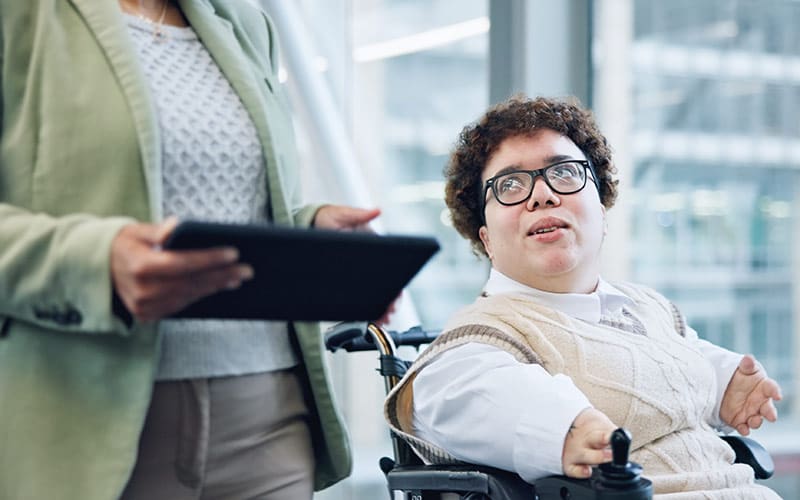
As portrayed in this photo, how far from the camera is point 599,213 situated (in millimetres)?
1818

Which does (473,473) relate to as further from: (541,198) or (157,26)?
(157,26)

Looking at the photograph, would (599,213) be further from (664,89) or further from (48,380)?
(664,89)

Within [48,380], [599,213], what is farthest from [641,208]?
[48,380]

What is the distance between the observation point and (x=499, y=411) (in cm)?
152

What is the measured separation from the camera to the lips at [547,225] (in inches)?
68.6

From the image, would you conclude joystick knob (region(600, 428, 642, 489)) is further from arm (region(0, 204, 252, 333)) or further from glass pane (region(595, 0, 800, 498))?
glass pane (region(595, 0, 800, 498))

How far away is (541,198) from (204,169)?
2.47 ft

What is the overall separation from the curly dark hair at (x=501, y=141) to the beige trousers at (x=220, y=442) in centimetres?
79

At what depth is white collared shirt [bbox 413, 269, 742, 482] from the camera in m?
1.45

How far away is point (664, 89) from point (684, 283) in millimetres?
578

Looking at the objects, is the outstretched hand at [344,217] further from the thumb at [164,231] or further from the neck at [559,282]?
the neck at [559,282]

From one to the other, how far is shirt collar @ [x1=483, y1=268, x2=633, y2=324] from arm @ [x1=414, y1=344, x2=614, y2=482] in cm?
20

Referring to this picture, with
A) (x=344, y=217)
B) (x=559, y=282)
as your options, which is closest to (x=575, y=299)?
(x=559, y=282)

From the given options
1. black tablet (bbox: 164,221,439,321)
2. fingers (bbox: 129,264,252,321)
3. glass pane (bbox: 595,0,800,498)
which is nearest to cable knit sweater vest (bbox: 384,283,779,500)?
black tablet (bbox: 164,221,439,321)
